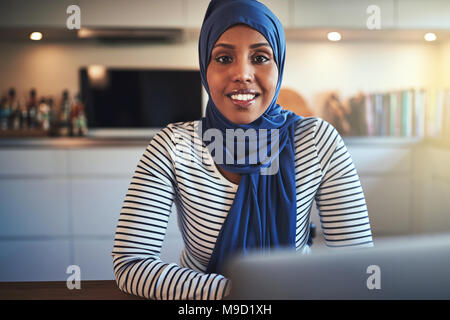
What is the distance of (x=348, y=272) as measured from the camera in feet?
1.09

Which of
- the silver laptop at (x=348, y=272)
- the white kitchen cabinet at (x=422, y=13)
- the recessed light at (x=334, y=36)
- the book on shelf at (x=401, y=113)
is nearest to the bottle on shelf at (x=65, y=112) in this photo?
the recessed light at (x=334, y=36)

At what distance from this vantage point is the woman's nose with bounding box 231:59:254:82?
0.76 metres

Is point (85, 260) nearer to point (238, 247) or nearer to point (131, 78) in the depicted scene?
point (131, 78)

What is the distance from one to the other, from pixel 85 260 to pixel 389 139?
2189mm

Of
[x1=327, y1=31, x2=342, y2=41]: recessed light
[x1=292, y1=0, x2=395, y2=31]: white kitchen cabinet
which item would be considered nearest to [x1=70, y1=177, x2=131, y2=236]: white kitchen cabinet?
[x1=292, y1=0, x2=395, y2=31]: white kitchen cabinet

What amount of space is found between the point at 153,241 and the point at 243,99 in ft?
1.07

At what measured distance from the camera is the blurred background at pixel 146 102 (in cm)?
250

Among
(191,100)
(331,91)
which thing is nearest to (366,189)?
(331,91)

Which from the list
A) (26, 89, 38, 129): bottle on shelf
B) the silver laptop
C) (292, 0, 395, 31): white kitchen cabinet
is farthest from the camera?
(26, 89, 38, 129): bottle on shelf

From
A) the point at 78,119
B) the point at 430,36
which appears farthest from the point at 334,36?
the point at 78,119

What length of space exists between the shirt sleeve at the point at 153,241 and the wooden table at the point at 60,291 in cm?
2

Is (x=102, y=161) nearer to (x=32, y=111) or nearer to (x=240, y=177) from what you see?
(x=32, y=111)

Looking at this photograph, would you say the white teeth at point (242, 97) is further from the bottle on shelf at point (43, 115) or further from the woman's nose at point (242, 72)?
the bottle on shelf at point (43, 115)

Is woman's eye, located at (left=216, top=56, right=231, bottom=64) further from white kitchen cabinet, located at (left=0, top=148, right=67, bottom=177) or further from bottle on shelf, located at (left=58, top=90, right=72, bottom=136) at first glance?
bottle on shelf, located at (left=58, top=90, right=72, bottom=136)
